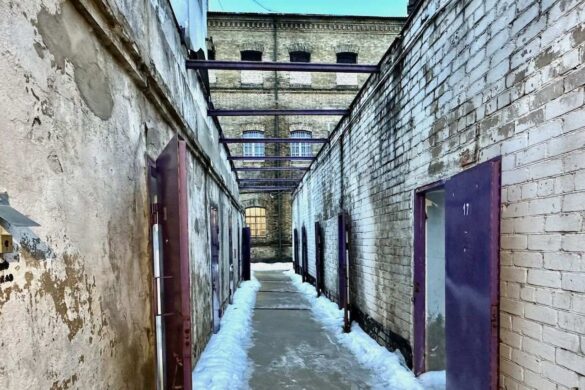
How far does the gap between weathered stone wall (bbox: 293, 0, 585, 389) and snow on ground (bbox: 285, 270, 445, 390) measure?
0.36m

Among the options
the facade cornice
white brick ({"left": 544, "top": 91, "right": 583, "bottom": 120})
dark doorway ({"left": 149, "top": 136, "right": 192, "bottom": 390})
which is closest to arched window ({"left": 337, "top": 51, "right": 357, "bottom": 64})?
the facade cornice

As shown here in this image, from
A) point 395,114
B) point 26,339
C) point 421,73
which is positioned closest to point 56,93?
point 26,339

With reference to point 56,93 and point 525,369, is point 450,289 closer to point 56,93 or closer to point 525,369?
point 525,369

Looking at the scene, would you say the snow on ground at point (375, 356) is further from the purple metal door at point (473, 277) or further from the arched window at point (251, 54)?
the arched window at point (251, 54)

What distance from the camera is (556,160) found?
7.14ft

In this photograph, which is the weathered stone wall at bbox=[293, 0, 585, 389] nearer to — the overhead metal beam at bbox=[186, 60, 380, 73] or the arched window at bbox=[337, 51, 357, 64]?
the overhead metal beam at bbox=[186, 60, 380, 73]

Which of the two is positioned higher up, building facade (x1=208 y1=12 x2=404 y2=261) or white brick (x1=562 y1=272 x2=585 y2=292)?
building facade (x1=208 y1=12 x2=404 y2=261)

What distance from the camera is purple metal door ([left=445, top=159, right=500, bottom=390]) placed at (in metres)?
2.58

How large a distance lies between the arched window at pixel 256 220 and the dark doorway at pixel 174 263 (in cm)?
1683

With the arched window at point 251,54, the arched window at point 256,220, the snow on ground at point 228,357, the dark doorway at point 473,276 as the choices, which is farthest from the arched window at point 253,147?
the dark doorway at point 473,276

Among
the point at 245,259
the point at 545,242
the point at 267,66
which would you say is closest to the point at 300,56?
the point at 245,259

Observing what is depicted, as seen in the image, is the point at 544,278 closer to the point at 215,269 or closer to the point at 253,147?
the point at 215,269

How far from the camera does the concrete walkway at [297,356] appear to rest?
444 cm

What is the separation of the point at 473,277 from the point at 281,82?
58.4 feet
